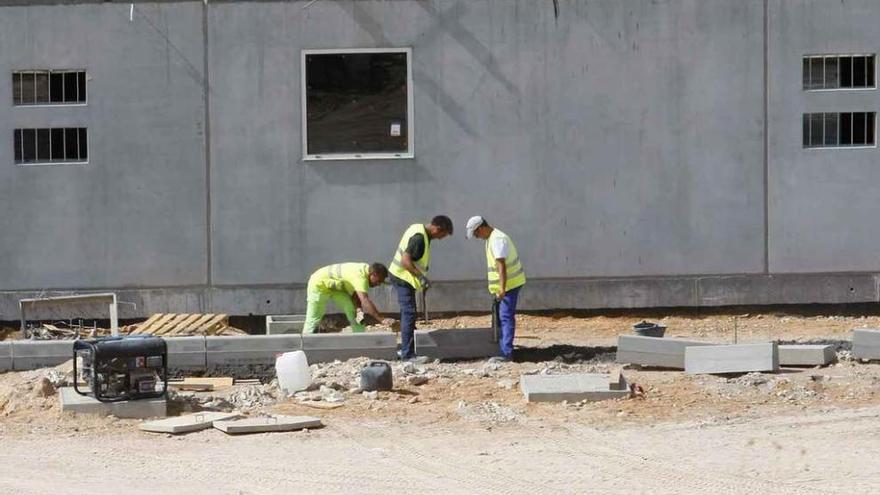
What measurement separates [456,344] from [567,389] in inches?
104

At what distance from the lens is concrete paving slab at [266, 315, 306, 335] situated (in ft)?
52.2

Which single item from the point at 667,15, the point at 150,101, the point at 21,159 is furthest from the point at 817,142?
the point at 21,159

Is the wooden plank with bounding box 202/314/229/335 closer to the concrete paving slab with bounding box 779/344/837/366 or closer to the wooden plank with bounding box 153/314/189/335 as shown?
the wooden plank with bounding box 153/314/189/335

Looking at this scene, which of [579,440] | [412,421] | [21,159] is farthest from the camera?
[21,159]

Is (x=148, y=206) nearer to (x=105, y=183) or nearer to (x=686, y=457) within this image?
(x=105, y=183)

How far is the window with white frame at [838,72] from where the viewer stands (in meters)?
17.7

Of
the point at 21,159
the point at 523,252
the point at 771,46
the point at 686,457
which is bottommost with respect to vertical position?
the point at 686,457

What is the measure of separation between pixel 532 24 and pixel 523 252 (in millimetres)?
2765

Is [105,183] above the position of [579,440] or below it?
above

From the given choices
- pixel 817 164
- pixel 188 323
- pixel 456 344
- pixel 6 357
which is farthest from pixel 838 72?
pixel 6 357

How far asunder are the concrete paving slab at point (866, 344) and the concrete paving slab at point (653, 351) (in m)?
1.51

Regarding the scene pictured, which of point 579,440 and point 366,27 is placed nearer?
point 579,440

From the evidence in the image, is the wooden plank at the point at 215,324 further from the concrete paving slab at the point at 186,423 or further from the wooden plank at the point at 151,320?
the concrete paving slab at the point at 186,423

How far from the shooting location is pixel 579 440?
35.9 feet
